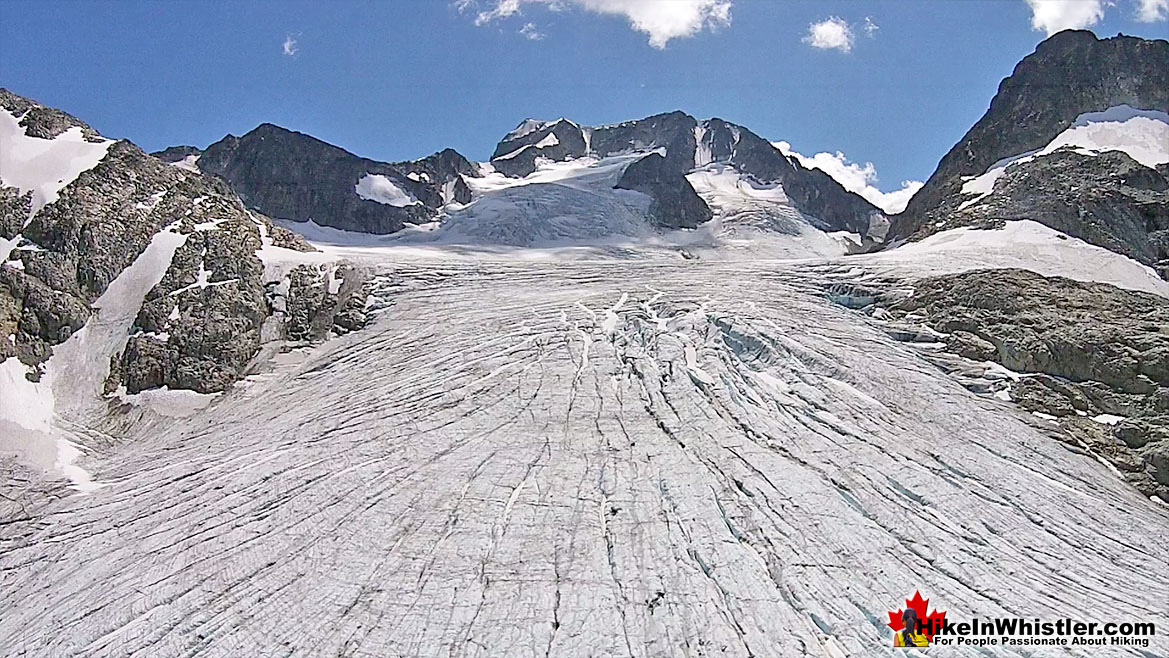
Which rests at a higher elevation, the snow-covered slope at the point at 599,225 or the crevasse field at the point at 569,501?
the snow-covered slope at the point at 599,225

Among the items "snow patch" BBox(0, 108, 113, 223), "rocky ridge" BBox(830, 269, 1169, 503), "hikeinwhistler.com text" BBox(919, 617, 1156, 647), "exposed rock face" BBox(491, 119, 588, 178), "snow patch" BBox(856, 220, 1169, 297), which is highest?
"exposed rock face" BBox(491, 119, 588, 178)

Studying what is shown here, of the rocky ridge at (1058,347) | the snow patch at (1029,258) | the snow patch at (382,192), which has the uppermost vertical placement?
the snow patch at (382,192)

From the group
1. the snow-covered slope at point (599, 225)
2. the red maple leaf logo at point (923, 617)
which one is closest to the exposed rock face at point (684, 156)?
the snow-covered slope at point (599, 225)

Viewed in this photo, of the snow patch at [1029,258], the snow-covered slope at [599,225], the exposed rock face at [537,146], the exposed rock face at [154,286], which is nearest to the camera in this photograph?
the exposed rock face at [154,286]

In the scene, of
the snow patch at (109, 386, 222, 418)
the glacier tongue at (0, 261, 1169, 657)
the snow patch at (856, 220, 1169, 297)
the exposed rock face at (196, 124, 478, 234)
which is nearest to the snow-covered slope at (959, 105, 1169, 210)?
the snow patch at (856, 220, 1169, 297)

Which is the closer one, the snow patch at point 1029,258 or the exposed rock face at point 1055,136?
the snow patch at point 1029,258

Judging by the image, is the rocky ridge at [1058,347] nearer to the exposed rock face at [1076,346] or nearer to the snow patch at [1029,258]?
the exposed rock face at [1076,346]

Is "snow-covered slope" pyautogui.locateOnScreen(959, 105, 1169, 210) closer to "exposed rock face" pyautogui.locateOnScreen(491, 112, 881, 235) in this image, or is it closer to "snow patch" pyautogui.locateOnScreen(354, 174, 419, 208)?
"exposed rock face" pyautogui.locateOnScreen(491, 112, 881, 235)

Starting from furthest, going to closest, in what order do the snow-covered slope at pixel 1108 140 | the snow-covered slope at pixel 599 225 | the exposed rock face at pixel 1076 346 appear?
the snow-covered slope at pixel 599 225, the snow-covered slope at pixel 1108 140, the exposed rock face at pixel 1076 346
